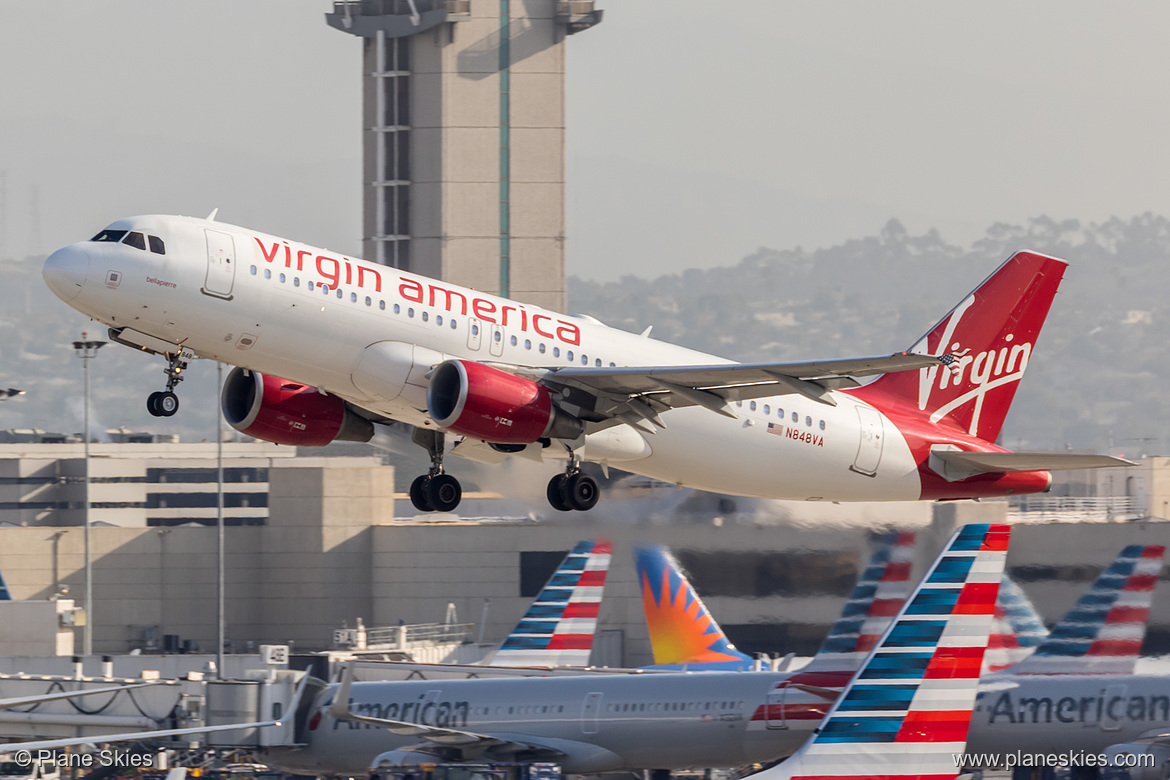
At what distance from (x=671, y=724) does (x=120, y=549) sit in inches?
1982

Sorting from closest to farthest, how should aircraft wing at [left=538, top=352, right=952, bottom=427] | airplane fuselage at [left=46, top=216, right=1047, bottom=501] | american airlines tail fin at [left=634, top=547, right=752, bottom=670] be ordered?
airplane fuselage at [left=46, top=216, right=1047, bottom=501]
aircraft wing at [left=538, top=352, right=952, bottom=427]
american airlines tail fin at [left=634, top=547, right=752, bottom=670]

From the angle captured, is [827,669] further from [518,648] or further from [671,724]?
[518,648]

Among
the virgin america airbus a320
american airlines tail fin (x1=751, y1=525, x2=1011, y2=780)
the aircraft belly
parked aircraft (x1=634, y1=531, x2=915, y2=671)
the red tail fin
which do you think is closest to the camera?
american airlines tail fin (x1=751, y1=525, x2=1011, y2=780)

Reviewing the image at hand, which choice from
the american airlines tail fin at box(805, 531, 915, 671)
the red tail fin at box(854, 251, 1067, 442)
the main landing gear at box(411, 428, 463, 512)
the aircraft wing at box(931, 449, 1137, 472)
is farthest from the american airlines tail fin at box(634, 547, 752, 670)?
the main landing gear at box(411, 428, 463, 512)

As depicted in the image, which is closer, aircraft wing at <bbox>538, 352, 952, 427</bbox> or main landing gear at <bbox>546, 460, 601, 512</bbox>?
aircraft wing at <bbox>538, 352, 952, 427</bbox>

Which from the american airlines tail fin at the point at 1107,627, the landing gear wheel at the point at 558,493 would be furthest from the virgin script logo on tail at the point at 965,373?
the landing gear wheel at the point at 558,493

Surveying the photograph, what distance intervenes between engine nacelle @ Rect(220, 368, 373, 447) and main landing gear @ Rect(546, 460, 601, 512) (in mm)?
4783

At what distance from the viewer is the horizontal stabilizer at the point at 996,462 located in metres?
32.5

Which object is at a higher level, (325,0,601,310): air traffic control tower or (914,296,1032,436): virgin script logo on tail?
(325,0,601,310): air traffic control tower

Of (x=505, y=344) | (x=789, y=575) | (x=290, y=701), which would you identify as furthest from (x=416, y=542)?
(x=505, y=344)

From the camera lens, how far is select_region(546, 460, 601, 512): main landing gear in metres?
32.3

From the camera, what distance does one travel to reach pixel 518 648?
4138cm

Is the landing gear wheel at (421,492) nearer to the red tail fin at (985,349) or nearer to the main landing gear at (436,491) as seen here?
the main landing gear at (436,491)

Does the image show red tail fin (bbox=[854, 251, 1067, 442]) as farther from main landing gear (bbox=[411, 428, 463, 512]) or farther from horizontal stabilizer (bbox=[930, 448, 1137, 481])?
main landing gear (bbox=[411, 428, 463, 512])
